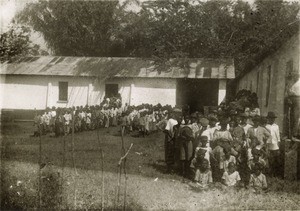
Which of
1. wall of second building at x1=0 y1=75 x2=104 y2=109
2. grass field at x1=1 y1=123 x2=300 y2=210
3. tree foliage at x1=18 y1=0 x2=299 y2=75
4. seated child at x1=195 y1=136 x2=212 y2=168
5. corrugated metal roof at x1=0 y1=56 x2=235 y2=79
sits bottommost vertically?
grass field at x1=1 y1=123 x2=300 y2=210

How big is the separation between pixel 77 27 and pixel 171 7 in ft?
39.0

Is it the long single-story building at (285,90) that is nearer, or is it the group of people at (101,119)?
the long single-story building at (285,90)

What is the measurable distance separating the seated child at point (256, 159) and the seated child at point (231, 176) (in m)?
0.33

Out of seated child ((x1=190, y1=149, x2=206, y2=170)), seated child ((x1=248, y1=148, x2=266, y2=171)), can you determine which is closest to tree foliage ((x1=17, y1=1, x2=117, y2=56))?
seated child ((x1=190, y1=149, x2=206, y2=170))

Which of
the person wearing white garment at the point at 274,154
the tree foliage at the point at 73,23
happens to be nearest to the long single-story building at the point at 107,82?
the tree foliage at the point at 73,23

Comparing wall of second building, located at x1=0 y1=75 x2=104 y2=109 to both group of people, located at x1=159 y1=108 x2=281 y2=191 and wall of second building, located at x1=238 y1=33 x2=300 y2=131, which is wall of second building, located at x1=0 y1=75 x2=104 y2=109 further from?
group of people, located at x1=159 y1=108 x2=281 y2=191

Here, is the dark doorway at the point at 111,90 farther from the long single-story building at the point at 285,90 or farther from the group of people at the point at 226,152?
the group of people at the point at 226,152

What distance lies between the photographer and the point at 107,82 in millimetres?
24938

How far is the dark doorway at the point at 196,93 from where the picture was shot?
965 inches

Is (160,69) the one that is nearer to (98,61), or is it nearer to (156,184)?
(98,61)

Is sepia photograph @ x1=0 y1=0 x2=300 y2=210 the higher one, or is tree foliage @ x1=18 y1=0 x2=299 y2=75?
tree foliage @ x1=18 y1=0 x2=299 y2=75

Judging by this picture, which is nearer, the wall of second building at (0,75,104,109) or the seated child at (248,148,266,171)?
the seated child at (248,148,266,171)

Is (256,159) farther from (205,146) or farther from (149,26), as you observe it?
(149,26)

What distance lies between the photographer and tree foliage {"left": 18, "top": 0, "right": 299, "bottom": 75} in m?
29.5
